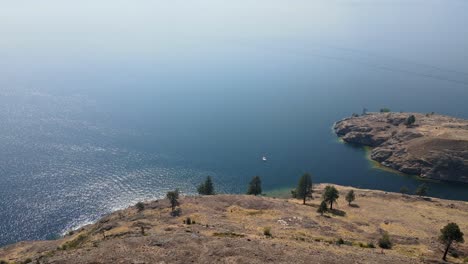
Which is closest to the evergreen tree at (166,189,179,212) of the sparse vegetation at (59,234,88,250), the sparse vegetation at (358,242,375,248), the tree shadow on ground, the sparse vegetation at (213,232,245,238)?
the sparse vegetation at (59,234,88,250)

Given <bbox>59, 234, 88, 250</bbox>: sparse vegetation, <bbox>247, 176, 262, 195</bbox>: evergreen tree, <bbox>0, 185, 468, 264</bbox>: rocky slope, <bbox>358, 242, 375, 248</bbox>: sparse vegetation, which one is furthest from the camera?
<bbox>247, 176, 262, 195</bbox>: evergreen tree

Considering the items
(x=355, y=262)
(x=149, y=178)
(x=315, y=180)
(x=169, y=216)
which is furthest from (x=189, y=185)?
(x=355, y=262)

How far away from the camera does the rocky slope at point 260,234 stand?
65.2 meters

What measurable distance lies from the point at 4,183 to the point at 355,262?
555 feet

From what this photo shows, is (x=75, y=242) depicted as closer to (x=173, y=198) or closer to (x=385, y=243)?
(x=173, y=198)

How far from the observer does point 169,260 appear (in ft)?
204

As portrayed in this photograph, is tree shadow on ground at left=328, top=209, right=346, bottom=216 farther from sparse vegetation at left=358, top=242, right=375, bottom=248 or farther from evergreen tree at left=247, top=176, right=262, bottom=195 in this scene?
evergreen tree at left=247, top=176, right=262, bottom=195

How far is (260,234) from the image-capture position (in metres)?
81.4

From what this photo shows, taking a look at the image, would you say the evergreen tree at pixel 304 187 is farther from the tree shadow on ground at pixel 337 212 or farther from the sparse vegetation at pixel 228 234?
the sparse vegetation at pixel 228 234

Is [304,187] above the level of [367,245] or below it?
above

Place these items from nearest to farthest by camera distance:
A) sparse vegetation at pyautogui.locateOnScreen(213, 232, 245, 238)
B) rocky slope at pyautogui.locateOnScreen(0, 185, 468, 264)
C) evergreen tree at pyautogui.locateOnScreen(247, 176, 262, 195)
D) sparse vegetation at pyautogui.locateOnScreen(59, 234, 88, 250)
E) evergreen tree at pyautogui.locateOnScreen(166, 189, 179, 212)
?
rocky slope at pyautogui.locateOnScreen(0, 185, 468, 264), sparse vegetation at pyautogui.locateOnScreen(213, 232, 245, 238), sparse vegetation at pyautogui.locateOnScreen(59, 234, 88, 250), evergreen tree at pyautogui.locateOnScreen(166, 189, 179, 212), evergreen tree at pyautogui.locateOnScreen(247, 176, 262, 195)

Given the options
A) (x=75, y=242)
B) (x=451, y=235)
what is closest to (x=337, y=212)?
(x=451, y=235)

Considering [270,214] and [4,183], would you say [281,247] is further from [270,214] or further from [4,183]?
[4,183]

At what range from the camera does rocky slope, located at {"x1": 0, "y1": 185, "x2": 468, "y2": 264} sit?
6519cm
